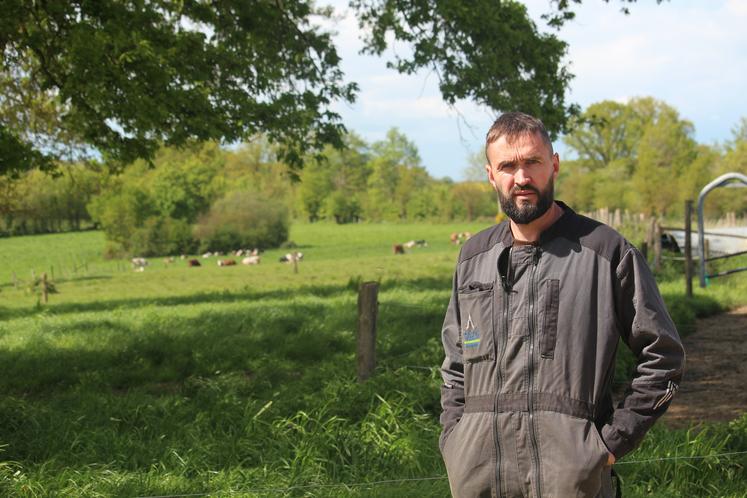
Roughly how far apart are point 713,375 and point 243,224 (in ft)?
190

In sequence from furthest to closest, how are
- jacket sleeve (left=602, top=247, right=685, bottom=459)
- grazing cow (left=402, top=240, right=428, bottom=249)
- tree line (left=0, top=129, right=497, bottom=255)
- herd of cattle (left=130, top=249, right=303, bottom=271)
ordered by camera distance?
1. grazing cow (left=402, top=240, right=428, bottom=249)
2. herd of cattle (left=130, top=249, right=303, bottom=271)
3. tree line (left=0, top=129, right=497, bottom=255)
4. jacket sleeve (left=602, top=247, right=685, bottom=459)

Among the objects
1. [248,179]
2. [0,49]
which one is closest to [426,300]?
[0,49]

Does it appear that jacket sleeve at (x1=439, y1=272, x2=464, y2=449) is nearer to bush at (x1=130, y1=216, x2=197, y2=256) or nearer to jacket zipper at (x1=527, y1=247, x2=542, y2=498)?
jacket zipper at (x1=527, y1=247, x2=542, y2=498)

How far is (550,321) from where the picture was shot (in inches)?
94.9

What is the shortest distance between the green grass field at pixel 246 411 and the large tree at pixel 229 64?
3.10 meters

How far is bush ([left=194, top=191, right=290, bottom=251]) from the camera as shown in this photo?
64500mm

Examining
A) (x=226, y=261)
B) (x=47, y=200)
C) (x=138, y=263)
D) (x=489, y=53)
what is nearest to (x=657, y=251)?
(x=489, y=53)

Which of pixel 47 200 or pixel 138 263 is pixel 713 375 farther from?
pixel 138 263

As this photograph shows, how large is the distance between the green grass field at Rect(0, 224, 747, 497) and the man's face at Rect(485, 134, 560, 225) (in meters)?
2.99

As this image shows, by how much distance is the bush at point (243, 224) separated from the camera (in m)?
64.5

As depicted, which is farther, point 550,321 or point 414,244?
point 414,244

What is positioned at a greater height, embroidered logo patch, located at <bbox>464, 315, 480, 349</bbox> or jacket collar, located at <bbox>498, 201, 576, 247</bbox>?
jacket collar, located at <bbox>498, 201, 576, 247</bbox>

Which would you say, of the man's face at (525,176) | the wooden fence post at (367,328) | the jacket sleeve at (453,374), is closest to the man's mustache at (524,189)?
the man's face at (525,176)

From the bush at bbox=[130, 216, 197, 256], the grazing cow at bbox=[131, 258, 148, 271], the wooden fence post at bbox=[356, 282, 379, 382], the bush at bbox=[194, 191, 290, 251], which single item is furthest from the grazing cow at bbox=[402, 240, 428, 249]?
the wooden fence post at bbox=[356, 282, 379, 382]
